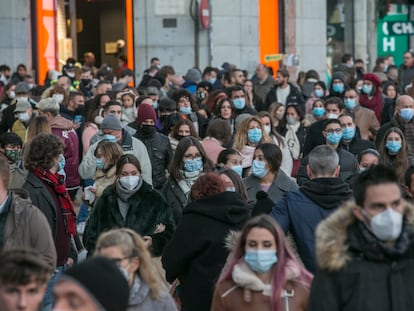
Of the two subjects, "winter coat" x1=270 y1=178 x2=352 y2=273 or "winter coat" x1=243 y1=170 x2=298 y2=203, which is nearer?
"winter coat" x1=270 y1=178 x2=352 y2=273

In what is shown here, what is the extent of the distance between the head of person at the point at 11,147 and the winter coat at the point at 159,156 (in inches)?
72.0

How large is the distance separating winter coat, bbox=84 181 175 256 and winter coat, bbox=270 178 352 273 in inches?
78.5

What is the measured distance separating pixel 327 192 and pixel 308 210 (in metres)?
0.21

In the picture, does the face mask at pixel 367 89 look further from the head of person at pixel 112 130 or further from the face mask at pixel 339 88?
the head of person at pixel 112 130

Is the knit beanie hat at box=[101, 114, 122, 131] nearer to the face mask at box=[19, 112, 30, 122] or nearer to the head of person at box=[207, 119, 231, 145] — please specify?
the head of person at box=[207, 119, 231, 145]

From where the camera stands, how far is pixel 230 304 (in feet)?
22.1

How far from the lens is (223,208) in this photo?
8328 mm

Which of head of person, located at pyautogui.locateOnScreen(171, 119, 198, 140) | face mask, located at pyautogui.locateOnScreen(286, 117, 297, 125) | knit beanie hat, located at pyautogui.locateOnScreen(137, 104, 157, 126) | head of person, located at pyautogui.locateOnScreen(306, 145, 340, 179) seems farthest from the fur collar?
face mask, located at pyautogui.locateOnScreen(286, 117, 297, 125)

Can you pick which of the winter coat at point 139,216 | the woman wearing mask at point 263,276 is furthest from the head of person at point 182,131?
the woman wearing mask at point 263,276

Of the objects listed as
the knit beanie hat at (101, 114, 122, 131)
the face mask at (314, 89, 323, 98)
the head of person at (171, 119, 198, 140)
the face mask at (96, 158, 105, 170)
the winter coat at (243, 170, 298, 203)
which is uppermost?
the knit beanie hat at (101, 114, 122, 131)

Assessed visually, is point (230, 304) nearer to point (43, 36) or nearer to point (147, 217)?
point (147, 217)

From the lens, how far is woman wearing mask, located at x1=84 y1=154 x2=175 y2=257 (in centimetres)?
1002

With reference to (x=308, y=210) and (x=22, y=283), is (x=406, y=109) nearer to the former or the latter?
(x=308, y=210)

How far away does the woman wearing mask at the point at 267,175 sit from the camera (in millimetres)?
10461
